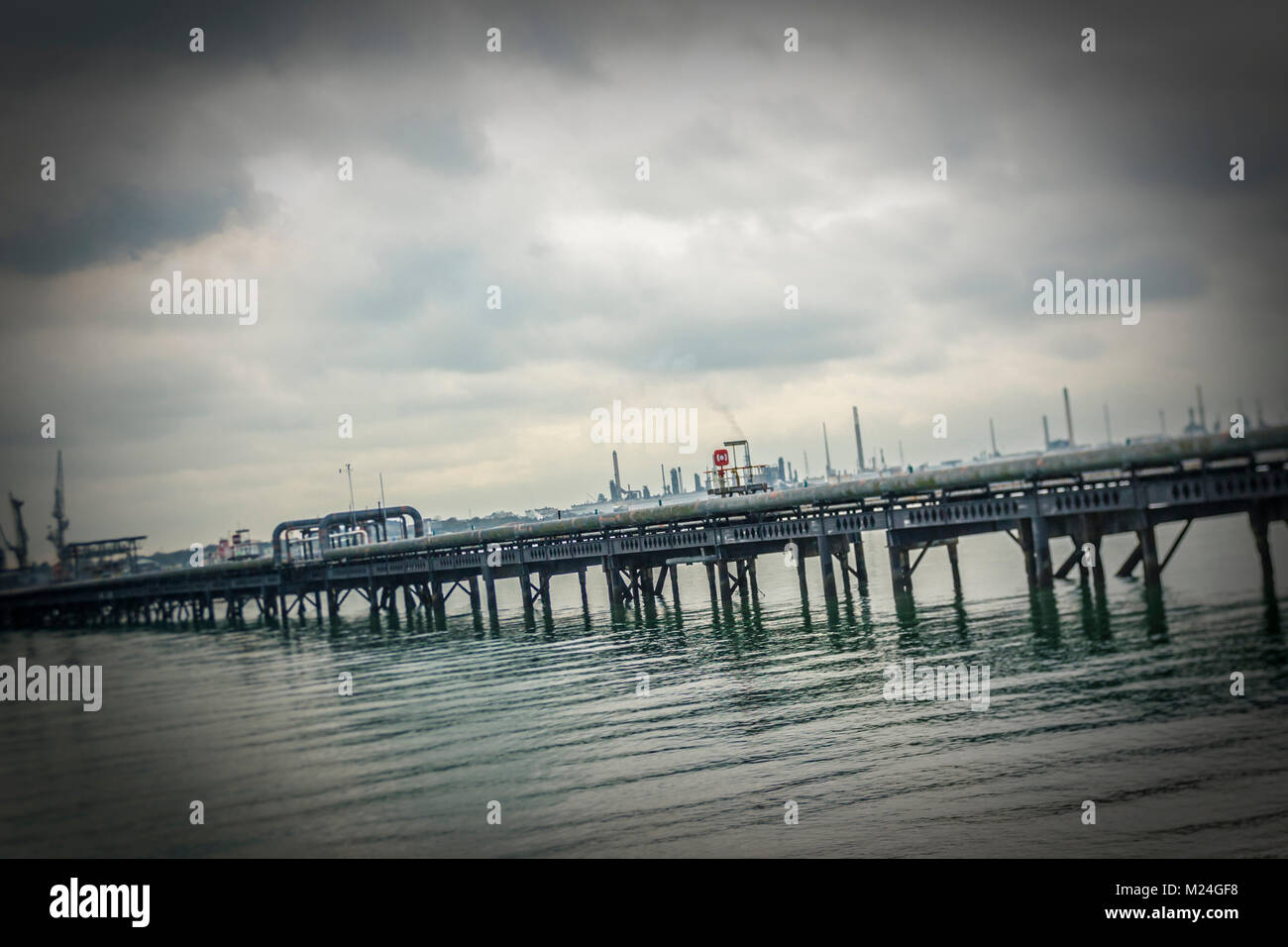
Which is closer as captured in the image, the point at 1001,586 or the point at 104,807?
the point at 104,807

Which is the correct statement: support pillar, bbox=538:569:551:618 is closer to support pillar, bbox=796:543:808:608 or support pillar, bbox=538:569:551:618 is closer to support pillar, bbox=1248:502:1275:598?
support pillar, bbox=796:543:808:608

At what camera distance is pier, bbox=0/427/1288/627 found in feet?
99.2

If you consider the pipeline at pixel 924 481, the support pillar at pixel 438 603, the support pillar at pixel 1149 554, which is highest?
the pipeline at pixel 924 481

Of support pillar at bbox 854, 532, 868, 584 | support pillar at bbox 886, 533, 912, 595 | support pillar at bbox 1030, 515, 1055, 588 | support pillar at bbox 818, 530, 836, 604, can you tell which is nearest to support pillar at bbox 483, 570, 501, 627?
support pillar at bbox 818, 530, 836, 604

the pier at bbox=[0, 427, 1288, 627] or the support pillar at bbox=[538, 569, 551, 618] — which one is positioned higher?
→ the pier at bbox=[0, 427, 1288, 627]

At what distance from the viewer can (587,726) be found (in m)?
27.3

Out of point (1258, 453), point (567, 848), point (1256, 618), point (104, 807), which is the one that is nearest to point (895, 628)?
point (1256, 618)

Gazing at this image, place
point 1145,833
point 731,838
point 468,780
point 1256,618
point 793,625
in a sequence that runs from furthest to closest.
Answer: point 793,625, point 1256,618, point 468,780, point 731,838, point 1145,833

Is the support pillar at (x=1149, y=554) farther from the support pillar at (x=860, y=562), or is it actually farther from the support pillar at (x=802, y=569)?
the support pillar at (x=802, y=569)

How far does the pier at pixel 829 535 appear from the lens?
30234 mm

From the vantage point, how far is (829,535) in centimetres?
4706

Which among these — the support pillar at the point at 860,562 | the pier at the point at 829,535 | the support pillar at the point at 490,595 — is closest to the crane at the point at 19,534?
the pier at the point at 829,535

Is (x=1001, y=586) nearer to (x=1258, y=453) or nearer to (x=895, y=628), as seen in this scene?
(x=895, y=628)
